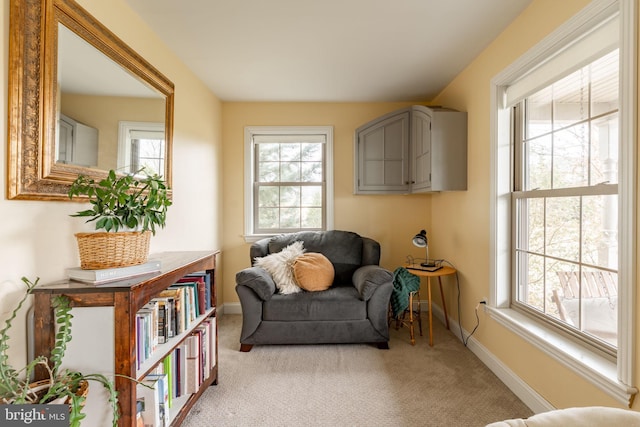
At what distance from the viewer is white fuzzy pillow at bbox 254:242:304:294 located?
288 centimetres

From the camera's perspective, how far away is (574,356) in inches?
62.7

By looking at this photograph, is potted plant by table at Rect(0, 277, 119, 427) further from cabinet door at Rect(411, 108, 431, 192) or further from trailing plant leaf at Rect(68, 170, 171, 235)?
cabinet door at Rect(411, 108, 431, 192)

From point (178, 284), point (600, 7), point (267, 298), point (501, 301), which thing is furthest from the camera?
point (267, 298)

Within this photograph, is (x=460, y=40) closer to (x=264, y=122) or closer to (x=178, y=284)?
(x=264, y=122)

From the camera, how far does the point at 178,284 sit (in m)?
2.05

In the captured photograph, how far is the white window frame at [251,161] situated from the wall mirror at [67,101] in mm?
1700

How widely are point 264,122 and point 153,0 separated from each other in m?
1.91

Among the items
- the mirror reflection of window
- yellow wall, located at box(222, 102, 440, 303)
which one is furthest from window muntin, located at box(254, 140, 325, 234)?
the mirror reflection of window

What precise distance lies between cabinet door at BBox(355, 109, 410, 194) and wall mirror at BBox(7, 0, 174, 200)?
7.27 ft

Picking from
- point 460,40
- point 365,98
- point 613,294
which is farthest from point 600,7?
point 365,98

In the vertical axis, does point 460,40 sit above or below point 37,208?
above

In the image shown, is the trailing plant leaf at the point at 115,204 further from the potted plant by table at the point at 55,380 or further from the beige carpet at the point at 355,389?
the beige carpet at the point at 355,389

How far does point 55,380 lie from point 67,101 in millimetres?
1199

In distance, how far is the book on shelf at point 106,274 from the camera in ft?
4.26
